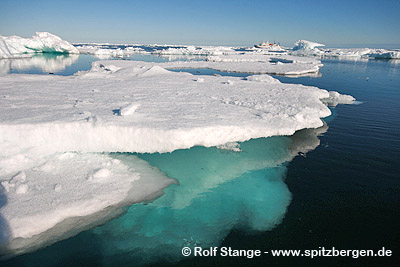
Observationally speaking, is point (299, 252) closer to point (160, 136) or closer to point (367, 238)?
point (367, 238)

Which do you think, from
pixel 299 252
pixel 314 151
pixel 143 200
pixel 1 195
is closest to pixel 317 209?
pixel 299 252

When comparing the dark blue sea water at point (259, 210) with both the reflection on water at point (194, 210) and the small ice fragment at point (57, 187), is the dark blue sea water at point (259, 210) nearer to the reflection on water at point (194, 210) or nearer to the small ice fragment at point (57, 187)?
the reflection on water at point (194, 210)

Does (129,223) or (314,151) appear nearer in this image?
(129,223)

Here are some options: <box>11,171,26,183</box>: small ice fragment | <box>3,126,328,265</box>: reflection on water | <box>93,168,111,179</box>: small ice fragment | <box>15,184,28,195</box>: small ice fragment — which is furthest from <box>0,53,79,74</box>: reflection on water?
<box>3,126,328,265</box>: reflection on water

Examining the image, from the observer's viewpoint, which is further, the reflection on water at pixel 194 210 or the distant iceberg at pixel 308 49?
the distant iceberg at pixel 308 49

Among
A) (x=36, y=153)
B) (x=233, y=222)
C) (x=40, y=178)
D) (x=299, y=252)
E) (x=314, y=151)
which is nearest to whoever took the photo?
(x=299, y=252)
